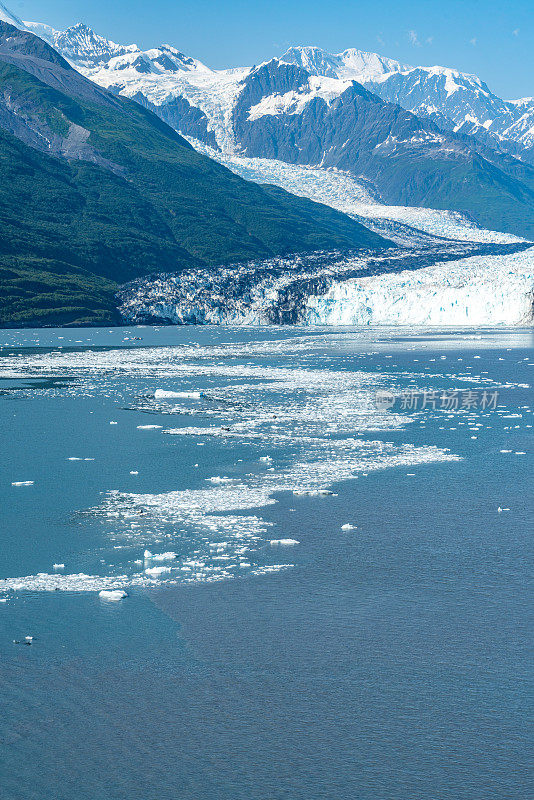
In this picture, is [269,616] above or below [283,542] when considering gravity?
below

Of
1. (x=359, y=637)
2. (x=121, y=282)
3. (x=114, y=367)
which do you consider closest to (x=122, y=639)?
(x=359, y=637)

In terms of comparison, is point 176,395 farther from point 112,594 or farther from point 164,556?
point 112,594

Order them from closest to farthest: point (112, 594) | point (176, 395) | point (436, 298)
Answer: point (112, 594), point (176, 395), point (436, 298)

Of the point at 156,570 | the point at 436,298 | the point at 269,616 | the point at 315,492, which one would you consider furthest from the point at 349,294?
the point at 269,616

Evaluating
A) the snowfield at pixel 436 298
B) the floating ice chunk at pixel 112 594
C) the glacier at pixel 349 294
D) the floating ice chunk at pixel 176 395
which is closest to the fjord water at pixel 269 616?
the floating ice chunk at pixel 112 594

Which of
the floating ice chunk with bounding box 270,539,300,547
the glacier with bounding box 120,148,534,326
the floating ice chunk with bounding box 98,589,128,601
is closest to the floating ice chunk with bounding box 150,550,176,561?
the floating ice chunk with bounding box 98,589,128,601

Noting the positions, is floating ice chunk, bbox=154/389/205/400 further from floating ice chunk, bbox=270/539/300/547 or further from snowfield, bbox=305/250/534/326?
snowfield, bbox=305/250/534/326

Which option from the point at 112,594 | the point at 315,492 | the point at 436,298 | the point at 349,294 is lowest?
the point at 112,594
